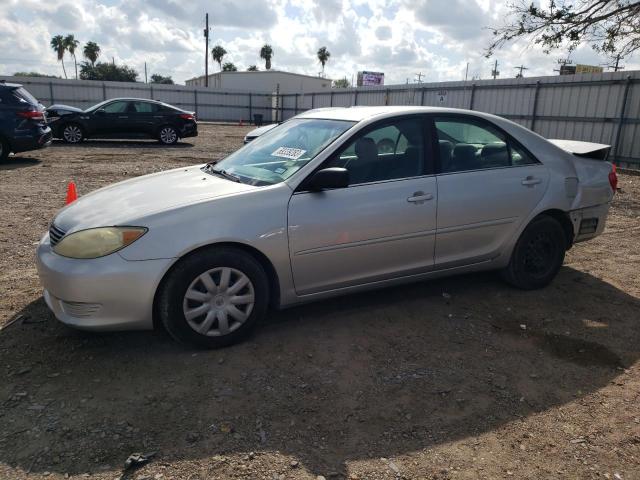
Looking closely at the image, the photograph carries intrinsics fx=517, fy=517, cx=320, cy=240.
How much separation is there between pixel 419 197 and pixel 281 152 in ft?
3.70

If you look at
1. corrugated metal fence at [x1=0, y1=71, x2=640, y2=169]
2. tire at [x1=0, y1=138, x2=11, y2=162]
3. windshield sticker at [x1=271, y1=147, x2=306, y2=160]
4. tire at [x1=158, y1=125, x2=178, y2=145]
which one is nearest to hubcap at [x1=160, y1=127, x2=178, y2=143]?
tire at [x1=158, y1=125, x2=178, y2=145]

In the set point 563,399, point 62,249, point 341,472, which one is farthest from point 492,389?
point 62,249

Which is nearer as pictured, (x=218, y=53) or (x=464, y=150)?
(x=464, y=150)

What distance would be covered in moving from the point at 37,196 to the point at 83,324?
239 inches

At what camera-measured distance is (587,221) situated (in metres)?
4.82

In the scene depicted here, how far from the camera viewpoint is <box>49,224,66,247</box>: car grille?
339cm

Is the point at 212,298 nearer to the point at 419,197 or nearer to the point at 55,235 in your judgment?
the point at 55,235

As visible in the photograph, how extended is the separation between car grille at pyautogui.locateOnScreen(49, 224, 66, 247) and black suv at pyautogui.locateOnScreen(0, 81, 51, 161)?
896cm

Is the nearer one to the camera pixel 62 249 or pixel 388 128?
pixel 62 249

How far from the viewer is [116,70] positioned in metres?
70.4

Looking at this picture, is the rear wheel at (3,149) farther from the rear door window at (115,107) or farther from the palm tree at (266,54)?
the palm tree at (266,54)

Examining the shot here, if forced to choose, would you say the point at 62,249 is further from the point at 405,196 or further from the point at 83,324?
the point at 405,196

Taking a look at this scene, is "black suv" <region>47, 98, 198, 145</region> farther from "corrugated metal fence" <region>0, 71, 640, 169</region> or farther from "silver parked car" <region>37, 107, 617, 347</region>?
"silver parked car" <region>37, 107, 617, 347</region>

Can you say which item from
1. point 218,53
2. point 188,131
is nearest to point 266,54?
point 218,53
